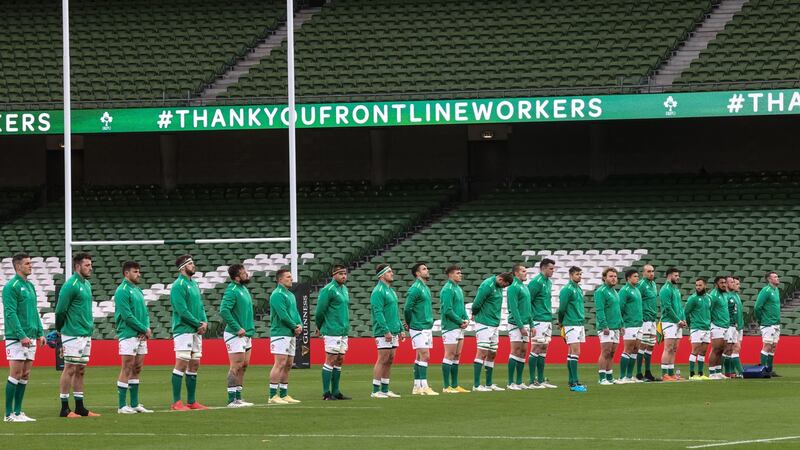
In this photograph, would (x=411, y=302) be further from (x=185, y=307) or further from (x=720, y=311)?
(x=720, y=311)

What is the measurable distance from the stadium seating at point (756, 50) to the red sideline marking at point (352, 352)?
879 cm

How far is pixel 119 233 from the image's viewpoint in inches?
1690

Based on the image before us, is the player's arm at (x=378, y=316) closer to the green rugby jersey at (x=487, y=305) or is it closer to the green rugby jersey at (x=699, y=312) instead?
the green rugby jersey at (x=487, y=305)

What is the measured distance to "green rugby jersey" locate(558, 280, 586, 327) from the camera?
25281 mm

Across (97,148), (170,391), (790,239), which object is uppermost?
(97,148)

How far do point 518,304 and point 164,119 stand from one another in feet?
61.5

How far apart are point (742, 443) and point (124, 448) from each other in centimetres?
627

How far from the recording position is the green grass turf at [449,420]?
1639 centimetres

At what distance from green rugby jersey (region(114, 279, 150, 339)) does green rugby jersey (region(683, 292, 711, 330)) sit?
1140cm

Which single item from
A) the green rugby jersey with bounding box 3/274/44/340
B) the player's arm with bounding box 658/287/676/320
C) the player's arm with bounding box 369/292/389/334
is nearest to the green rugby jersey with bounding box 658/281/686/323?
the player's arm with bounding box 658/287/676/320

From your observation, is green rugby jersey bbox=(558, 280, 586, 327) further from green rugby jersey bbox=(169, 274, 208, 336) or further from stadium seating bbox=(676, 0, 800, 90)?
stadium seating bbox=(676, 0, 800, 90)

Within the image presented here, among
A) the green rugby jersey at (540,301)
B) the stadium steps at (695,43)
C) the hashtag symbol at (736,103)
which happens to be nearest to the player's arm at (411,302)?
the green rugby jersey at (540,301)

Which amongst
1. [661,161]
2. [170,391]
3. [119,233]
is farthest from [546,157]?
[170,391]

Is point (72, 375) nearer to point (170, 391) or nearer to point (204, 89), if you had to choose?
point (170, 391)
